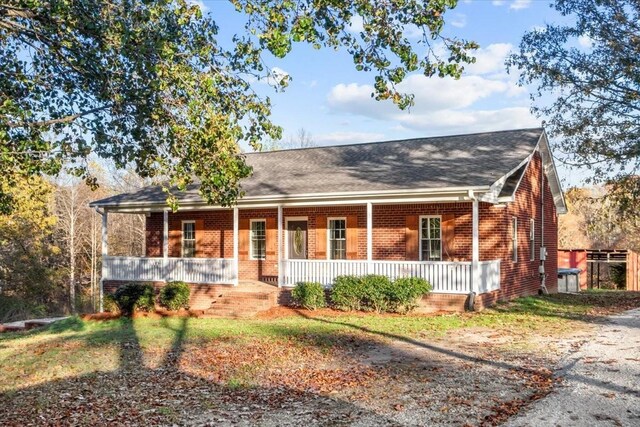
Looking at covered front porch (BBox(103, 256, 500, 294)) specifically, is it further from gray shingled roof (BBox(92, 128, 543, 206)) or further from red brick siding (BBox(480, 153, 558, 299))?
gray shingled roof (BBox(92, 128, 543, 206))

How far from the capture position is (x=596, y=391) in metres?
7.92

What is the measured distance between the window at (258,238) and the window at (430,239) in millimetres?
5827

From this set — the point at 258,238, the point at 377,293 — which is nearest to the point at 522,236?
the point at 377,293

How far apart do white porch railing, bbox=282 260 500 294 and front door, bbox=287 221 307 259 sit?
2.22 meters

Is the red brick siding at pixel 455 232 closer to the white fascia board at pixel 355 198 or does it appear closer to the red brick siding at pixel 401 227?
the red brick siding at pixel 401 227

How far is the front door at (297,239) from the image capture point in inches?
826

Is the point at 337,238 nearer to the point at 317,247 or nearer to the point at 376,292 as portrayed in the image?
the point at 317,247

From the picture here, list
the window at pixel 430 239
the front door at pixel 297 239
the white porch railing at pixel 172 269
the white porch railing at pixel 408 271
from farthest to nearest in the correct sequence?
the front door at pixel 297 239 → the white porch railing at pixel 172 269 → the window at pixel 430 239 → the white porch railing at pixel 408 271

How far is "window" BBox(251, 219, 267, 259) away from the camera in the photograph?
21719mm

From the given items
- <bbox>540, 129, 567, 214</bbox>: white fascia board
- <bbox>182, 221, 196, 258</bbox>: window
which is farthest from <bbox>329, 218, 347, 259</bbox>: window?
<bbox>540, 129, 567, 214</bbox>: white fascia board

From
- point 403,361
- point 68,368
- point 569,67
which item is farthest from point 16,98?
point 569,67

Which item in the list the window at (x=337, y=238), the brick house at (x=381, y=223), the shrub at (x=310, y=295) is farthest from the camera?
the window at (x=337, y=238)

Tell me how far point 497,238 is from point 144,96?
12.3 metres

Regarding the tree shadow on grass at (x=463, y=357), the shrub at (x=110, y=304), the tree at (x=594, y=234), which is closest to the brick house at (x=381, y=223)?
the shrub at (x=110, y=304)
